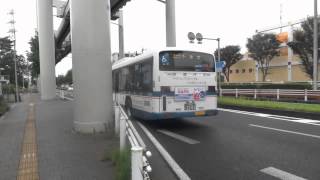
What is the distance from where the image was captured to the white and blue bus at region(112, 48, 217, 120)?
10328mm

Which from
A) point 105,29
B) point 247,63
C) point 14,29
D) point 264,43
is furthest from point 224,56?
point 105,29

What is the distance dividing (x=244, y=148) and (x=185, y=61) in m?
4.31

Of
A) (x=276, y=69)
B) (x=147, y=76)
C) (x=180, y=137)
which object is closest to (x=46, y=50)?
(x=147, y=76)

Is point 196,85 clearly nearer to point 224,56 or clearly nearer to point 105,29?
point 105,29

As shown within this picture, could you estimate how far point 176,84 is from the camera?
1048 cm

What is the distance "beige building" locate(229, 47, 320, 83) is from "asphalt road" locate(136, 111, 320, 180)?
3730cm

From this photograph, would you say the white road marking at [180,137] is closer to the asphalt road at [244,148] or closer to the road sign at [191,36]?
the asphalt road at [244,148]

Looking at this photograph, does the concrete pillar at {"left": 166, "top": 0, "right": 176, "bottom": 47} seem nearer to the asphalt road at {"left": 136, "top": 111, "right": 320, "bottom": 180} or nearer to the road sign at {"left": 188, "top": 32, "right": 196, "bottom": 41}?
the road sign at {"left": 188, "top": 32, "right": 196, "bottom": 41}

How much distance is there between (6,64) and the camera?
69.2 meters

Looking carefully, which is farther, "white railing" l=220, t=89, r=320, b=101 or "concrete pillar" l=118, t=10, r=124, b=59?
"concrete pillar" l=118, t=10, r=124, b=59

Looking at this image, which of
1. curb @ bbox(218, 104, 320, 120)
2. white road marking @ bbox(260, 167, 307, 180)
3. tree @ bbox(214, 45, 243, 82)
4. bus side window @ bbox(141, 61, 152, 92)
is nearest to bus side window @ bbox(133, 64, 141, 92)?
bus side window @ bbox(141, 61, 152, 92)

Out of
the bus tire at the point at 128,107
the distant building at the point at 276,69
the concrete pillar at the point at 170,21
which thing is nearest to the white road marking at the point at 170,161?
the bus tire at the point at 128,107

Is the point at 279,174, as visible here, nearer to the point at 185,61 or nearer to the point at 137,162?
the point at 137,162

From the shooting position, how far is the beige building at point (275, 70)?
47016mm
